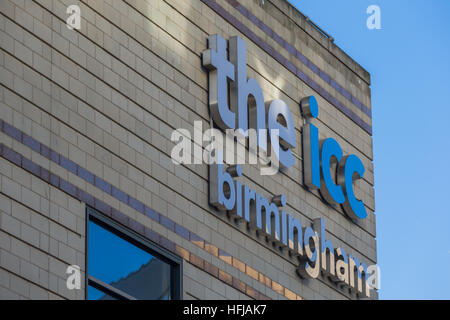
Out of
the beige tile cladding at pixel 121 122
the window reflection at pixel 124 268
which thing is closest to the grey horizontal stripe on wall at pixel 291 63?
the beige tile cladding at pixel 121 122

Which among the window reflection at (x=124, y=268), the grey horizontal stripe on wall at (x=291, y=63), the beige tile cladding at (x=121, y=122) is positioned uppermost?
the grey horizontal stripe on wall at (x=291, y=63)

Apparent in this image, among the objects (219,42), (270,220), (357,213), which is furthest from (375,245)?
(219,42)

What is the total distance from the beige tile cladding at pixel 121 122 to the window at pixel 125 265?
463 mm

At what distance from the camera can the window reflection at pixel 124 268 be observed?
25.1 metres

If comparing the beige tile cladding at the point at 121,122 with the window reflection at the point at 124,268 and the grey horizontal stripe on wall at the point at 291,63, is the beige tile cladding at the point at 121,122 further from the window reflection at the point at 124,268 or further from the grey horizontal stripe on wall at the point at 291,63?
the window reflection at the point at 124,268

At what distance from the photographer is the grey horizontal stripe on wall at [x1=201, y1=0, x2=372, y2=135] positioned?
1255 inches

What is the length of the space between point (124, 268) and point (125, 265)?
0.23 ft

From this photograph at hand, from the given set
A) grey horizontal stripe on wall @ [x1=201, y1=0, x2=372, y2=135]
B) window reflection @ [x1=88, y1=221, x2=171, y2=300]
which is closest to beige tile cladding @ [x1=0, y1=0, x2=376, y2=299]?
grey horizontal stripe on wall @ [x1=201, y1=0, x2=372, y2=135]

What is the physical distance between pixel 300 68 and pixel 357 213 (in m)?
4.71

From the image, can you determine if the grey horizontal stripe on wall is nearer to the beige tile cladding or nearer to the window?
the beige tile cladding

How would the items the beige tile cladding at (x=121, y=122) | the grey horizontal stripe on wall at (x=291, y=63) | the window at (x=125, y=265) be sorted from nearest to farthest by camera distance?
the beige tile cladding at (x=121, y=122) < the window at (x=125, y=265) < the grey horizontal stripe on wall at (x=291, y=63)

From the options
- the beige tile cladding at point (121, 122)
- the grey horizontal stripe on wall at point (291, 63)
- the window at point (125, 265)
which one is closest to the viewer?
the beige tile cladding at point (121, 122)

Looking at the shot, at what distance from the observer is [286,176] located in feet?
107

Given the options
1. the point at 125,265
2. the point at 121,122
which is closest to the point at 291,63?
the point at 121,122
